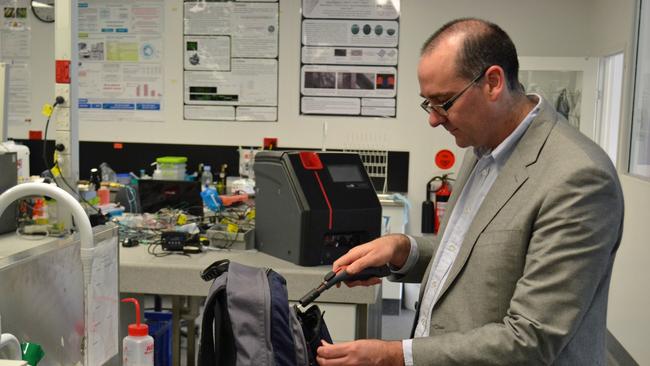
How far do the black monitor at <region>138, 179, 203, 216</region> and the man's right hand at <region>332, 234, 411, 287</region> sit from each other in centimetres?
206

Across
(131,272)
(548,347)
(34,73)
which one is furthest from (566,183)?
(34,73)

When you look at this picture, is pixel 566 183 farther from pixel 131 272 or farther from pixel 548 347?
pixel 131 272

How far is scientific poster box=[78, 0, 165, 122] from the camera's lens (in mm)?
5617

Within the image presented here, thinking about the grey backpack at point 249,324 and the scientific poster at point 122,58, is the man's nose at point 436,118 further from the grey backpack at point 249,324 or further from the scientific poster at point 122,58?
the scientific poster at point 122,58

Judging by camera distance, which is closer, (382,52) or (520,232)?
(520,232)

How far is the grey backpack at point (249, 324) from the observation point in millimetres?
1326

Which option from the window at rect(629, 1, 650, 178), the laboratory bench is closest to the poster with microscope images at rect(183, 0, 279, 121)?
the window at rect(629, 1, 650, 178)

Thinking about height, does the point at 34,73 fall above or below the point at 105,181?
above

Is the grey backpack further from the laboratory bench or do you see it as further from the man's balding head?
the laboratory bench

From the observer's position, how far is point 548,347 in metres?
1.33

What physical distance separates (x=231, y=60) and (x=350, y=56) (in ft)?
3.25

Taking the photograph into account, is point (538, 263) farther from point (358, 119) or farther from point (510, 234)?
point (358, 119)

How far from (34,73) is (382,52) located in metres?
2.98

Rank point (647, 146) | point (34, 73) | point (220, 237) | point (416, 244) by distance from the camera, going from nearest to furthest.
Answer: point (416, 244) < point (220, 237) < point (647, 146) < point (34, 73)
